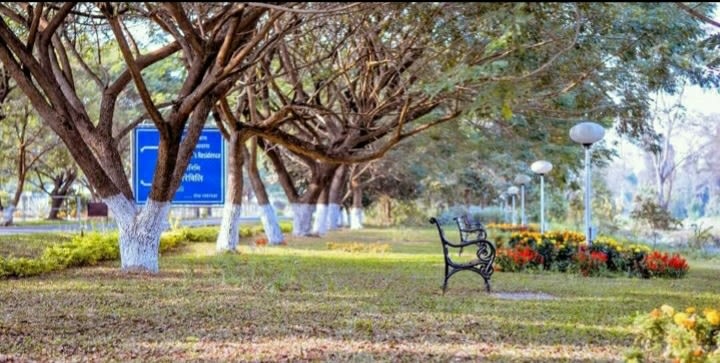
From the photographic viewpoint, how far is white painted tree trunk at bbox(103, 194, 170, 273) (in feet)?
35.9

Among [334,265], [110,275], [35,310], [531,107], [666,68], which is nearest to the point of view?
[35,310]

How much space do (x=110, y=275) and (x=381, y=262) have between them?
5483 millimetres

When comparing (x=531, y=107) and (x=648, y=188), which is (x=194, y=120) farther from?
(x=648, y=188)

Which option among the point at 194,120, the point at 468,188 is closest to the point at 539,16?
the point at 194,120

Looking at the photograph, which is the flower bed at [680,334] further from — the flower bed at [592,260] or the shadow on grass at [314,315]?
the flower bed at [592,260]

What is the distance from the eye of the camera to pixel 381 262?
48.6 ft

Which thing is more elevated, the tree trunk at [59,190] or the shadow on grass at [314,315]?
the tree trunk at [59,190]

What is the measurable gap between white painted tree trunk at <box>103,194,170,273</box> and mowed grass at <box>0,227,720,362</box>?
1.14ft

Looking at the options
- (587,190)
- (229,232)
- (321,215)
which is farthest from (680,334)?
(321,215)

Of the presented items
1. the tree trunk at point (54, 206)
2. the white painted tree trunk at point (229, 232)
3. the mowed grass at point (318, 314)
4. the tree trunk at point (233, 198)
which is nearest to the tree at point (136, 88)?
the mowed grass at point (318, 314)

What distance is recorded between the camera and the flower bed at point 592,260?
41.0ft

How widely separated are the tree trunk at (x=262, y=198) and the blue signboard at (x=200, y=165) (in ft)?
14.6

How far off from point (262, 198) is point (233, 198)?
3140 millimetres

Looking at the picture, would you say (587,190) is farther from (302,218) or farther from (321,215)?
(321,215)
